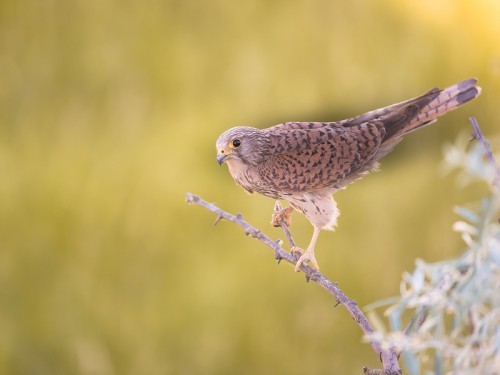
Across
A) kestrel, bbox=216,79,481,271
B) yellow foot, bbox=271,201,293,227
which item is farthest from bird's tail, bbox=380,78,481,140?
yellow foot, bbox=271,201,293,227

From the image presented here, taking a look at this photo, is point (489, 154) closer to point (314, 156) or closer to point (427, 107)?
point (427, 107)

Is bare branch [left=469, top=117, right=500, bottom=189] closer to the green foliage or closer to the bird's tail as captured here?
the green foliage

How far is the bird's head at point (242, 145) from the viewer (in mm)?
795

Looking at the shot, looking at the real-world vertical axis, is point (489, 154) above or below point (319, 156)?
below

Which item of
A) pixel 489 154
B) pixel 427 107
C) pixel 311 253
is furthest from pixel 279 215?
pixel 489 154

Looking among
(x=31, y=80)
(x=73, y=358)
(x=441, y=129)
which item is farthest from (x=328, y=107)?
(x=73, y=358)

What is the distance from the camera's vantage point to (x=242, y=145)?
0.84 metres

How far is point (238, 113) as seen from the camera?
6.39 ft

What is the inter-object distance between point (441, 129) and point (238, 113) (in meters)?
0.56

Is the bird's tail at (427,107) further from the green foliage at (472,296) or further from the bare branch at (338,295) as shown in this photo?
the green foliage at (472,296)

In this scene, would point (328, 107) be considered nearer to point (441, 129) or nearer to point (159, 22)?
point (441, 129)

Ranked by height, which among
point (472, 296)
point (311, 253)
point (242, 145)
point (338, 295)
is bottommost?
point (472, 296)

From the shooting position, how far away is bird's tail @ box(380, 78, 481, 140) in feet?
2.29

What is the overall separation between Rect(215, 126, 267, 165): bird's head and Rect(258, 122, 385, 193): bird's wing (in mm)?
19
